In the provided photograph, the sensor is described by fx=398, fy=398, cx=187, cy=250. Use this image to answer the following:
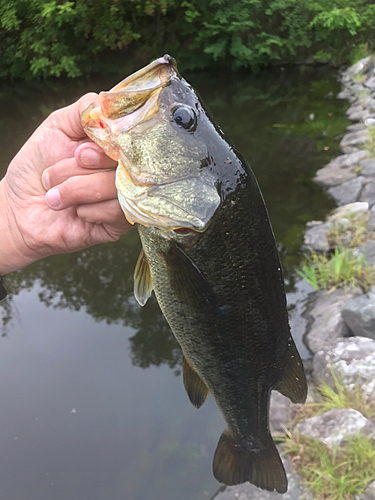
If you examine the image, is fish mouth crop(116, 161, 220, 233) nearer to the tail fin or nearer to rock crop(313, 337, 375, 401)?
the tail fin

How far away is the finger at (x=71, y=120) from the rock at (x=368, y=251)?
124 inches

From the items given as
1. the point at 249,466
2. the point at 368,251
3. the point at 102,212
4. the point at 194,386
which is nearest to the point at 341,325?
the point at 368,251

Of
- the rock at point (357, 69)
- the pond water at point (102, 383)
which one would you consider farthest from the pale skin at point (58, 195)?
the rock at point (357, 69)

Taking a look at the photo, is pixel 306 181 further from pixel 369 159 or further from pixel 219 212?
pixel 219 212

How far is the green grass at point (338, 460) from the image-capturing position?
235cm

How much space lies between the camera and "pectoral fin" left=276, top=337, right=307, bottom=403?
5.78 feet

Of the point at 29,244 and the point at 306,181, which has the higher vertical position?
the point at 29,244

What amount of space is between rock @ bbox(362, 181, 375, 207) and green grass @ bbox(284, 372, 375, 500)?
3170mm

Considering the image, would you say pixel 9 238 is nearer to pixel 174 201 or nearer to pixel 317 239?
pixel 174 201

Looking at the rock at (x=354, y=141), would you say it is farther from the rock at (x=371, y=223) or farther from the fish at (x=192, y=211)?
the fish at (x=192, y=211)

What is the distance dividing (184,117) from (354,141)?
23.3ft

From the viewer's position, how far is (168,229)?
146cm

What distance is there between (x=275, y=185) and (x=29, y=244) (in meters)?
5.47

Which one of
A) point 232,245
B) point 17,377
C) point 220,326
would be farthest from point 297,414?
point 17,377
